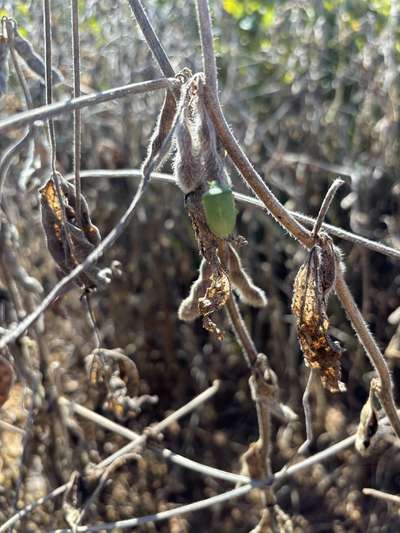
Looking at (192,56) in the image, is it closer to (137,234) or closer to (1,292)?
(137,234)

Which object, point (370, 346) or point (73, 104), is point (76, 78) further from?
point (370, 346)

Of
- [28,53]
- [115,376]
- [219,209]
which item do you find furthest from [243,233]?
[219,209]

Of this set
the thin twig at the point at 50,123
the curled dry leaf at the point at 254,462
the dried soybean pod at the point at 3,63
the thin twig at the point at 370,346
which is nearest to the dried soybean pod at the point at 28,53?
the dried soybean pod at the point at 3,63

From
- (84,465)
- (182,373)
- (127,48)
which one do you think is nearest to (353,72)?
(127,48)

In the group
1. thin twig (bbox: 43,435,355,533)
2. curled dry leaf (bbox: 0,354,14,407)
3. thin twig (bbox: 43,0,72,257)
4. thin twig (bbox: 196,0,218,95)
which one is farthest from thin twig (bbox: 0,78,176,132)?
thin twig (bbox: 43,435,355,533)

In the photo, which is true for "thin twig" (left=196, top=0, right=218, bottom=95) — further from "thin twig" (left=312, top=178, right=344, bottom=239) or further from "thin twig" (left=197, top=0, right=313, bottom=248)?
"thin twig" (left=312, top=178, right=344, bottom=239)
